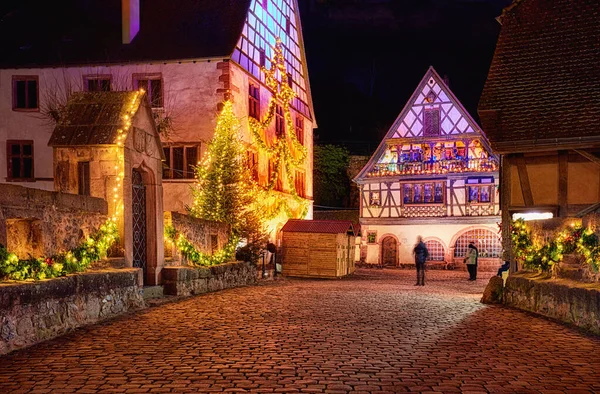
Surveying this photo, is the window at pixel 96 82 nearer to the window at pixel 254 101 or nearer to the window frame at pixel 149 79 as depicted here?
the window frame at pixel 149 79

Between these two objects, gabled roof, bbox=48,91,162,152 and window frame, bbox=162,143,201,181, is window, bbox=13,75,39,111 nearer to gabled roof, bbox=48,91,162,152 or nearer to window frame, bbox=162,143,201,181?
window frame, bbox=162,143,201,181

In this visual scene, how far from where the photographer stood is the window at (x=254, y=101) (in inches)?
1106

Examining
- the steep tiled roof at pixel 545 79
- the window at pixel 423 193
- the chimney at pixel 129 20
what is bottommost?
the window at pixel 423 193

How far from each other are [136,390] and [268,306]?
7868 millimetres

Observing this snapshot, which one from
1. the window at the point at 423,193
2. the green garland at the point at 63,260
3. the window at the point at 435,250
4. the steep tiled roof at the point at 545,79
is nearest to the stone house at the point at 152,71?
the steep tiled roof at the point at 545,79

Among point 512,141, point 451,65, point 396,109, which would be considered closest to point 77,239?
point 512,141

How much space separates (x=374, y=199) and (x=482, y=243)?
693 centimetres

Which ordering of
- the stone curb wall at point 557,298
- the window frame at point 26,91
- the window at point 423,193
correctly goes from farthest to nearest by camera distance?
the window at point 423,193 < the window frame at point 26,91 < the stone curb wall at point 557,298

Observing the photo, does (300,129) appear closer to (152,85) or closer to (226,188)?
(152,85)

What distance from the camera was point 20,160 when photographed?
26844mm

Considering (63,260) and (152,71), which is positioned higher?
(152,71)

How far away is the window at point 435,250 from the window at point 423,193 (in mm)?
2423

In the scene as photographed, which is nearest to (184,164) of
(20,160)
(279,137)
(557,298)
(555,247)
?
(20,160)

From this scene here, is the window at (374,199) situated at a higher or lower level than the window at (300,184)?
lower
